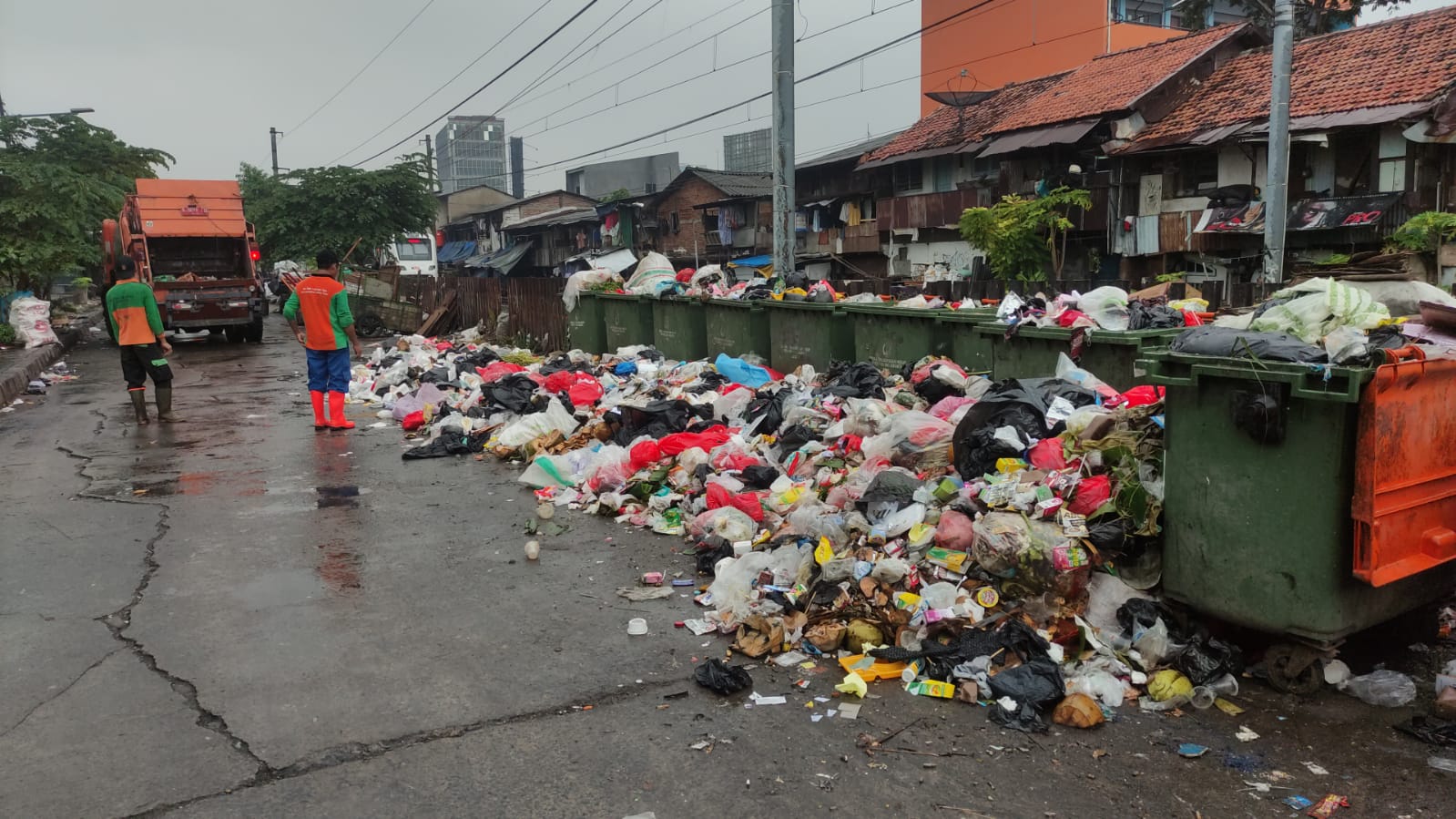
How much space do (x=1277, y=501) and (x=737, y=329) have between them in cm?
730

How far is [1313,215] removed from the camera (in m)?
20.2

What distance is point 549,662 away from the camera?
3965 mm

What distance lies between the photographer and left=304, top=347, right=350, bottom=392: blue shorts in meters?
9.41

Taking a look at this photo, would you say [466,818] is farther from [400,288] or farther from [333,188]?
[333,188]

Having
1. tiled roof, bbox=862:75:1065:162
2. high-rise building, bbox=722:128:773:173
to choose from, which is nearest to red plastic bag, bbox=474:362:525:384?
tiled roof, bbox=862:75:1065:162

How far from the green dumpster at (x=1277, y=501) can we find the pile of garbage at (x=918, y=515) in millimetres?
223

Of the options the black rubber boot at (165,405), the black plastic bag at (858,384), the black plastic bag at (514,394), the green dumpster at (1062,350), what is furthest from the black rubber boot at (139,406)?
the green dumpster at (1062,350)

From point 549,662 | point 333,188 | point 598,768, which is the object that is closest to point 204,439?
point 549,662

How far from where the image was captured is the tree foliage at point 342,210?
29562mm

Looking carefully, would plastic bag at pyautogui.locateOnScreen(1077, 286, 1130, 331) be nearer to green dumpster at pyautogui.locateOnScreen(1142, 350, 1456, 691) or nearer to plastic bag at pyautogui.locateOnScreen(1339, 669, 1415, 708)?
green dumpster at pyautogui.locateOnScreen(1142, 350, 1456, 691)

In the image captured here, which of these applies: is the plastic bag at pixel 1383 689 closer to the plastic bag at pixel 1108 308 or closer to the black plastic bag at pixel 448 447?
the plastic bag at pixel 1108 308

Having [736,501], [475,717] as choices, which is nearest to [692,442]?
[736,501]

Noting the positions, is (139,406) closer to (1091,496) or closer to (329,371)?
(329,371)

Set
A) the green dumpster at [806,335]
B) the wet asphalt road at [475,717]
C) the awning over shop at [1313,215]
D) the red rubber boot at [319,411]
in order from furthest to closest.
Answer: the awning over shop at [1313,215] → the red rubber boot at [319,411] → the green dumpster at [806,335] → the wet asphalt road at [475,717]
